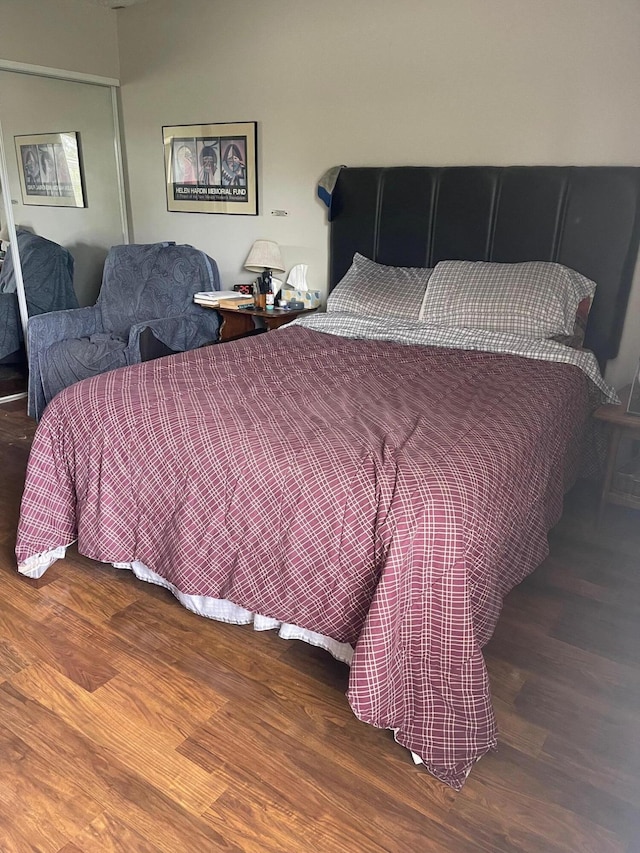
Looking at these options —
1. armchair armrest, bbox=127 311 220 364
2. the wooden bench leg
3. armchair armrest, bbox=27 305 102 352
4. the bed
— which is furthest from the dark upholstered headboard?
armchair armrest, bbox=27 305 102 352

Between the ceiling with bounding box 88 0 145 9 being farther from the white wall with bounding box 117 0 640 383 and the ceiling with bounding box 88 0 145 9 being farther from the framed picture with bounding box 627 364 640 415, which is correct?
the framed picture with bounding box 627 364 640 415

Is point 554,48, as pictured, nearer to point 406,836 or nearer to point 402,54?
point 402,54

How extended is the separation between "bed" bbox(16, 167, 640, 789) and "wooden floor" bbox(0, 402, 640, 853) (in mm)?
117

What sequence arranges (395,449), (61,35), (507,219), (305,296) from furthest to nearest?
(61,35)
(305,296)
(507,219)
(395,449)

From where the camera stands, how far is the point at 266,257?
3871 millimetres

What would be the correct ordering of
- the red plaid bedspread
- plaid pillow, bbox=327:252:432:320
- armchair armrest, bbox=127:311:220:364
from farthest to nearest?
armchair armrest, bbox=127:311:220:364, plaid pillow, bbox=327:252:432:320, the red plaid bedspread

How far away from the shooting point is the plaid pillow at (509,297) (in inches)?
109

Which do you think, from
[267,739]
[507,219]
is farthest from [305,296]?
[267,739]

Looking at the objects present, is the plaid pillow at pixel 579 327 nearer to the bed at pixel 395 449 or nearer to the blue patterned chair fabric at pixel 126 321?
the bed at pixel 395 449

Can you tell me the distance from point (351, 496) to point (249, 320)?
8.15 ft

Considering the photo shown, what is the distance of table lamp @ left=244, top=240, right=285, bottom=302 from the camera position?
3.88m

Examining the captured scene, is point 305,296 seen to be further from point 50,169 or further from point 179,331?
point 50,169

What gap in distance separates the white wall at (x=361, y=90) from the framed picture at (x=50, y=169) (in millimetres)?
468

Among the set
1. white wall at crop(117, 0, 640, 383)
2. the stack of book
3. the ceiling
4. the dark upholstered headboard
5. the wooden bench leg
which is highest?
the ceiling
